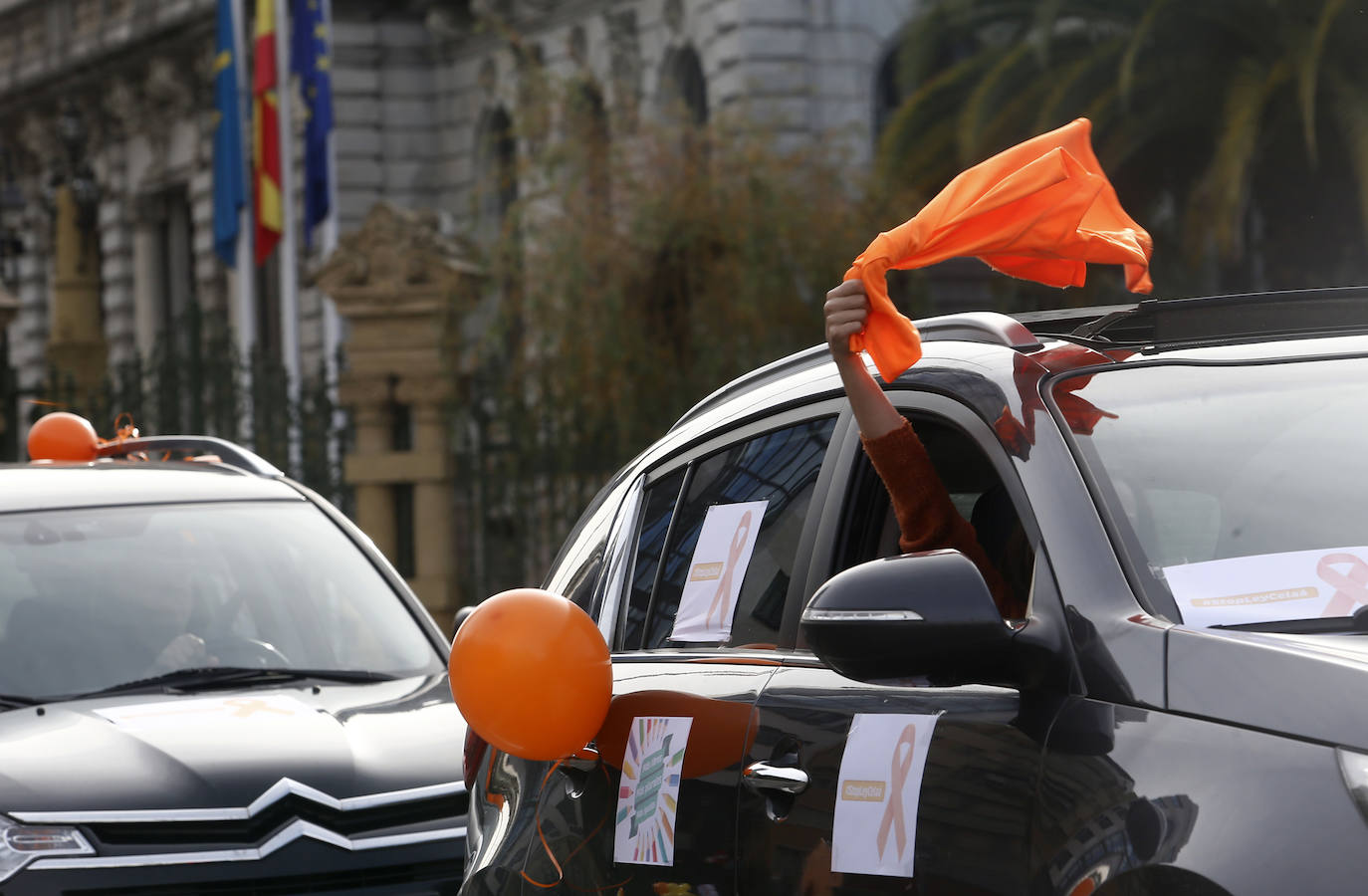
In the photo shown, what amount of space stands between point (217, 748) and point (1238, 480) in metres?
3.03

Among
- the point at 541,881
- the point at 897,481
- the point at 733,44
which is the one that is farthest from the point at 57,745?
the point at 733,44

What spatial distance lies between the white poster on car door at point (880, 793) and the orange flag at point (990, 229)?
63cm

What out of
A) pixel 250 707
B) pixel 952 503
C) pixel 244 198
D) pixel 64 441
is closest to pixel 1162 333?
pixel 952 503

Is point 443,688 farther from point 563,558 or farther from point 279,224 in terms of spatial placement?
point 279,224

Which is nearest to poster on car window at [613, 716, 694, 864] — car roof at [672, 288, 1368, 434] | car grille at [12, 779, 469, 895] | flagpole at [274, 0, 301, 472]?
car roof at [672, 288, 1368, 434]

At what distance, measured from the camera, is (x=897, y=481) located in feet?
10.6

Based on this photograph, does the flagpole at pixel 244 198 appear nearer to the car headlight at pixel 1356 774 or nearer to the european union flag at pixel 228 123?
the european union flag at pixel 228 123

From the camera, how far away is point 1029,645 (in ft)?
8.79

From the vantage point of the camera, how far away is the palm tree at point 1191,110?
1363cm

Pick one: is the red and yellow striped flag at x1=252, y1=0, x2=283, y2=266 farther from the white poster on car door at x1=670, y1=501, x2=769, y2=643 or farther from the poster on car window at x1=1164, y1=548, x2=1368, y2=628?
the poster on car window at x1=1164, y1=548, x2=1368, y2=628

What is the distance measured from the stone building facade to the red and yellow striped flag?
0.94 m

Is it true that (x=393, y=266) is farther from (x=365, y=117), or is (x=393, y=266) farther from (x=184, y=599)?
(x=365, y=117)

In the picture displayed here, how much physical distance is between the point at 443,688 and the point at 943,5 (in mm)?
11577

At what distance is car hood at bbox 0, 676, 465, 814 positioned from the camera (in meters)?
4.80
